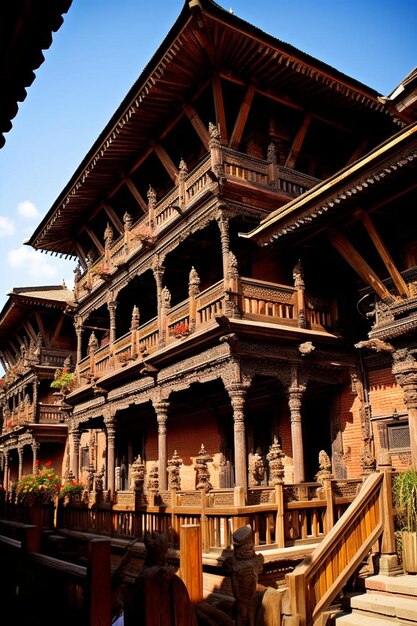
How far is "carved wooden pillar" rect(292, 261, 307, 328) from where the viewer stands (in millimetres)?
12539

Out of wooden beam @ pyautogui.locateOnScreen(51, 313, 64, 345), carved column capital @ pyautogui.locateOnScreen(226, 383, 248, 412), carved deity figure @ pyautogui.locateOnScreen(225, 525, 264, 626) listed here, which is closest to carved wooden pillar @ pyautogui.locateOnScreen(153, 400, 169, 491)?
carved column capital @ pyautogui.locateOnScreen(226, 383, 248, 412)

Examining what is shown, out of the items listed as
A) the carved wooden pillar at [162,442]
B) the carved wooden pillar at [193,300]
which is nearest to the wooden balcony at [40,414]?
the carved wooden pillar at [162,442]

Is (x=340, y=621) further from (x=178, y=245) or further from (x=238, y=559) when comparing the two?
(x=178, y=245)

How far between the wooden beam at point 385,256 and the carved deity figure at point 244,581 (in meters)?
7.00

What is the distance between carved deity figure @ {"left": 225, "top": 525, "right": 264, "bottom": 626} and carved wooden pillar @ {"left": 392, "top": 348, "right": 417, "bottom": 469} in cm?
613

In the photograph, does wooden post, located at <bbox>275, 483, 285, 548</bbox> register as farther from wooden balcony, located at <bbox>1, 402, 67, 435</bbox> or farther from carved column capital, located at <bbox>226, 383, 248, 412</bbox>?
wooden balcony, located at <bbox>1, 402, 67, 435</bbox>

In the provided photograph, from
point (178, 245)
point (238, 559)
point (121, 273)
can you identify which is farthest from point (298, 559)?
point (121, 273)

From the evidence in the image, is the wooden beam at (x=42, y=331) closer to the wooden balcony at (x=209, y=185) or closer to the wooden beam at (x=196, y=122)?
the wooden balcony at (x=209, y=185)

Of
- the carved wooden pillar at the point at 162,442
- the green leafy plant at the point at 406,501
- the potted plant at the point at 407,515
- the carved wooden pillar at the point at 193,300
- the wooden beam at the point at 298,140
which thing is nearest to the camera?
the potted plant at the point at 407,515

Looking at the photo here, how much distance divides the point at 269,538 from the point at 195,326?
560 cm

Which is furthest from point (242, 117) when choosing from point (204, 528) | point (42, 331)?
point (42, 331)

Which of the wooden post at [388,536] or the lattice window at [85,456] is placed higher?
the lattice window at [85,456]

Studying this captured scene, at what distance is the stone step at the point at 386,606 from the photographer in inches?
243

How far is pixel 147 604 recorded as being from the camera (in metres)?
2.78
